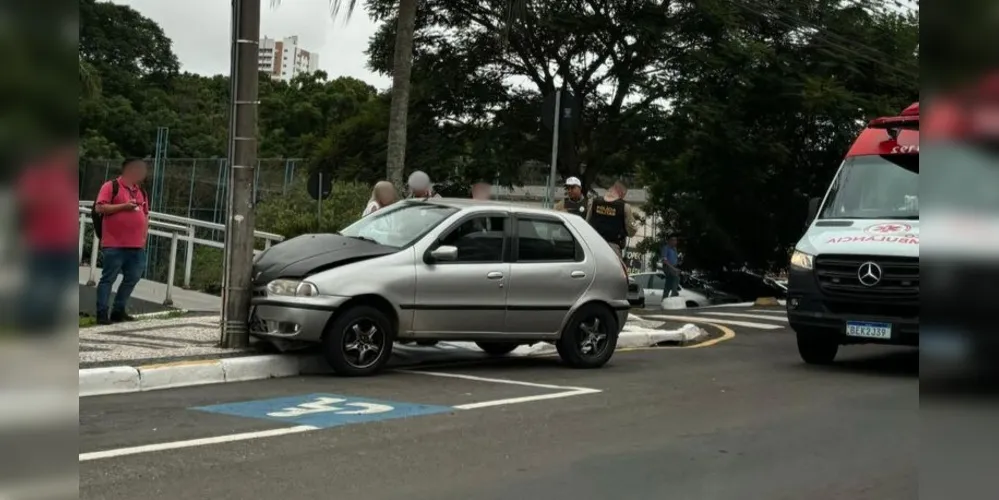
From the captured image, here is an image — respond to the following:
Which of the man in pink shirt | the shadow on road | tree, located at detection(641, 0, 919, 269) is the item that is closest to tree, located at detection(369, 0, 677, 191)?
tree, located at detection(641, 0, 919, 269)

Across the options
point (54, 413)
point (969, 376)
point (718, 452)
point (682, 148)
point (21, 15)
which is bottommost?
point (718, 452)

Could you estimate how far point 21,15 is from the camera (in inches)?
57.4

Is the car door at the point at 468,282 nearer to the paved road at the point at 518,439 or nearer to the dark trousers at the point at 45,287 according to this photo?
the paved road at the point at 518,439

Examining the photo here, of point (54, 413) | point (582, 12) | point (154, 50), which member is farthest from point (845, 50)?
point (54, 413)

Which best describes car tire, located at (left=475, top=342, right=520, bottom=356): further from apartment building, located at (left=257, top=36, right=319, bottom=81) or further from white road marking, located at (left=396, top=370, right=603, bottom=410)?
apartment building, located at (left=257, top=36, right=319, bottom=81)

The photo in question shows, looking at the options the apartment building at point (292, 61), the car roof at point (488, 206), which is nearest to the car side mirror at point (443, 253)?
the car roof at point (488, 206)

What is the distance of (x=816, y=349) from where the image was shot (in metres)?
11.1

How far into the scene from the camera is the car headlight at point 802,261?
10389 mm

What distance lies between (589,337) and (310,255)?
3.06 m

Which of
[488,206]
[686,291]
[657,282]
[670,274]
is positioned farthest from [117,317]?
[657,282]

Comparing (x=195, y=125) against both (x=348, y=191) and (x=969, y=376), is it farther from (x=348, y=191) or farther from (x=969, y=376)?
(x=969, y=376)

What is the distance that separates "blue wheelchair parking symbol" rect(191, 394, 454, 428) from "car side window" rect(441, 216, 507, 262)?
220cm

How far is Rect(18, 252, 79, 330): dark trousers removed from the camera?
1483mm

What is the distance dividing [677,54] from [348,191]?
40.0 feet
